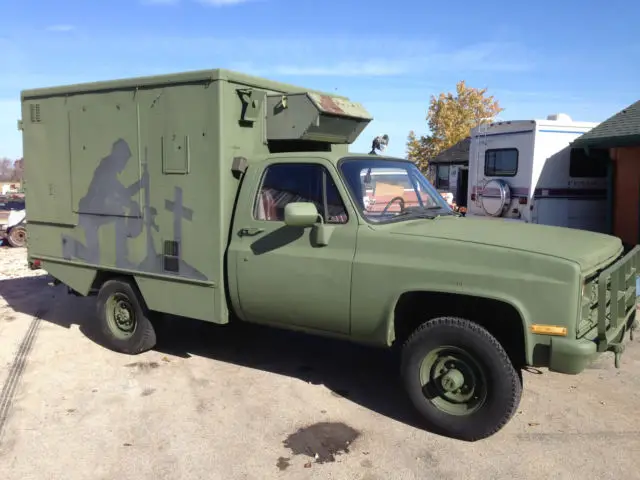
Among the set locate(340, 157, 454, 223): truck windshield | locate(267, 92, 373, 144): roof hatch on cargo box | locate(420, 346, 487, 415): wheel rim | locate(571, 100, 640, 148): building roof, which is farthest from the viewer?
locate(571, 100, 640, 148): building roof

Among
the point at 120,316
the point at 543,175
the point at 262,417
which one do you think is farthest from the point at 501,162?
the point at 262,417

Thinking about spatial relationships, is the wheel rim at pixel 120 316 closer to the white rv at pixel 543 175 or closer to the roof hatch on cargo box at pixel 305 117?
the roof hatch on cargo box at pixel 305 117

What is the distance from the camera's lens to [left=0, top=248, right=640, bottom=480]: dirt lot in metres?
3.89

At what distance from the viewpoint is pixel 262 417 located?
4.65 meters

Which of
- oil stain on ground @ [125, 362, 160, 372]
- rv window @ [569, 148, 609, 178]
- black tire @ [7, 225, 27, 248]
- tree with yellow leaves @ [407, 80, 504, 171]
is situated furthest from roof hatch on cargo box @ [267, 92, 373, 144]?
tree with yellow leaves @ [407, 80, 504, 171]

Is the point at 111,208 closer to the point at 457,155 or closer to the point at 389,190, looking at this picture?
the point at 389,190

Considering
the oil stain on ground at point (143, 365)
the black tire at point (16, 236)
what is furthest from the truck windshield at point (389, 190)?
the black tire at point (16, 236)

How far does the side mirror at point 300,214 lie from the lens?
14.4 ft

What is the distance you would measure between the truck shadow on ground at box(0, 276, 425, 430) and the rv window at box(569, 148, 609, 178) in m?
7.78

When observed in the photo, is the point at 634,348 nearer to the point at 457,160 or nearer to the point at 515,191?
the point at 515,191

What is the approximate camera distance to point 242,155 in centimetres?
530

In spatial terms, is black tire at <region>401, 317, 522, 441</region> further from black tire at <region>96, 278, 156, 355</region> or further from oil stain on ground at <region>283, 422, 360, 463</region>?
black tire at <region>96, 278, 156, 355</region>

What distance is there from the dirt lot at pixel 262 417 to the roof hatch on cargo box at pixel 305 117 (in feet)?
7.56

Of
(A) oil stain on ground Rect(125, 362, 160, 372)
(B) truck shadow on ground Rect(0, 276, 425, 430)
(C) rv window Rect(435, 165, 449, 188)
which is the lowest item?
(A) oil stain on ground Rect(125, 362, 160, 372)
